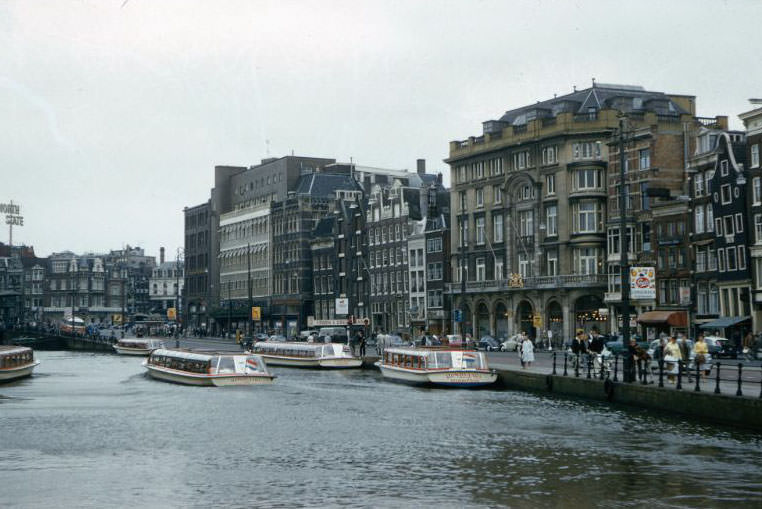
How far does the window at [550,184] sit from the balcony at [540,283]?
7885mm

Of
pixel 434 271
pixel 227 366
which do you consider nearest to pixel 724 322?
pixel 227 366

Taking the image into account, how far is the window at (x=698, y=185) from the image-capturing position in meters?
85.5

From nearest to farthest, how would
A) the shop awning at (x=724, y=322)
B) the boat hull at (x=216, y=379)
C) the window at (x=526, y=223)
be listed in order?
the boat hull at (x=216, y=379) < the shop awning at (x=724, y=322) < the window at (x=526, y=223)

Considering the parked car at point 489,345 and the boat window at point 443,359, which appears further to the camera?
the parked car at point 489,345

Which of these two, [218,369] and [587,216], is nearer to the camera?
[218,369]

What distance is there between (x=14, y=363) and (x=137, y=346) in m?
47.9

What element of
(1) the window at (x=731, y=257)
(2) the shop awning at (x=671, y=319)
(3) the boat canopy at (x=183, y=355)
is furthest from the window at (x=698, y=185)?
(3) the boat canopy at (x=183, y=355)

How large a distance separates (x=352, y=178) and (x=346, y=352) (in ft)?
244

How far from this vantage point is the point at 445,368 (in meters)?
57.6

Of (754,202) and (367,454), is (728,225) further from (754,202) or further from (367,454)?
(367,454)

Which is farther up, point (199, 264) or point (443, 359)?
point (199, 264)

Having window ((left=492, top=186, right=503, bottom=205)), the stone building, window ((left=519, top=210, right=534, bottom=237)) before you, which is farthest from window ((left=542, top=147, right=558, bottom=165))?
window ((left=492, top=186, right=503, bottom=205))

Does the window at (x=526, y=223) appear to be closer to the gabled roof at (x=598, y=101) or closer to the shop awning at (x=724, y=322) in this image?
the gabled roof at (x=598, y=101)

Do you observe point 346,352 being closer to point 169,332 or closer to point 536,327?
point 536,327
